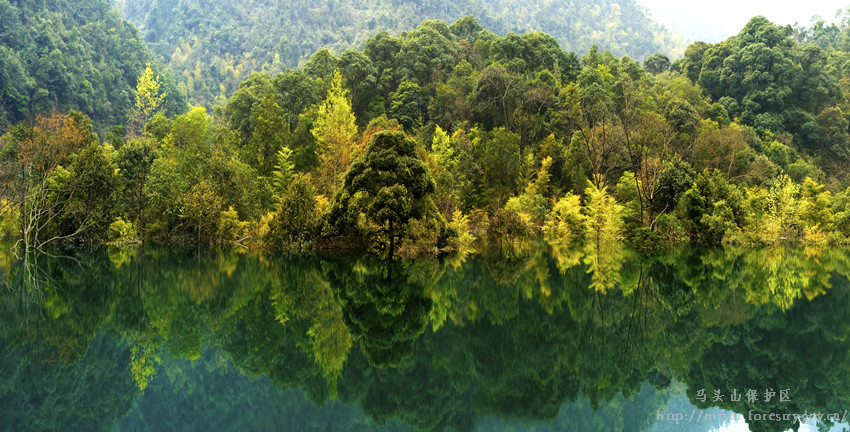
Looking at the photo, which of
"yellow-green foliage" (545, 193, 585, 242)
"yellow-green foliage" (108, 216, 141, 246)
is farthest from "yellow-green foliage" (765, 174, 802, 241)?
"yellow-green foliage" (108, 216, 141, 246)

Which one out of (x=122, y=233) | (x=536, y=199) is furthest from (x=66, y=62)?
(x=536, y=199)

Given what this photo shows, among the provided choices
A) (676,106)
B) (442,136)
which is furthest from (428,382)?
(676,106)

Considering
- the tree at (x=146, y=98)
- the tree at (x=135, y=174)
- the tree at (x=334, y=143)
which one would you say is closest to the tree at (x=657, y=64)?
the tree at (x=334, y=143)

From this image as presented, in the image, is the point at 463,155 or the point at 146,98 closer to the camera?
the point at 463,155

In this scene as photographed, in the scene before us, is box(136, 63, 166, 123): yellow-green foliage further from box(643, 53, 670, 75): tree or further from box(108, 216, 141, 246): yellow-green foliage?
box(643, 53, 670, 75): tree

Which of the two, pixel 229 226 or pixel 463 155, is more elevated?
pixel 463 155

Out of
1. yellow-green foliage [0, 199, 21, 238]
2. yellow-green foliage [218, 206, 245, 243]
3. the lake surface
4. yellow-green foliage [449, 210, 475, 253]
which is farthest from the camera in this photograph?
yellow-green foliage [0, 199, 21, 238]

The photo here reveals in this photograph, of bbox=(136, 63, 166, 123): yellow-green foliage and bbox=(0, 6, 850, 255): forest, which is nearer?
bbox=(0, 6, 850, 255): forest

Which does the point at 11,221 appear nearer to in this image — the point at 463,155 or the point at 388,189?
the point at 388,189
